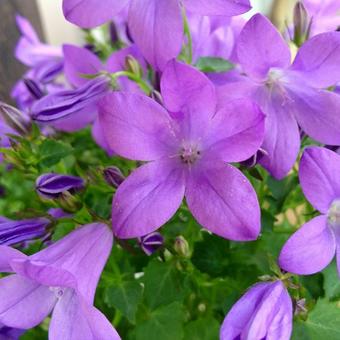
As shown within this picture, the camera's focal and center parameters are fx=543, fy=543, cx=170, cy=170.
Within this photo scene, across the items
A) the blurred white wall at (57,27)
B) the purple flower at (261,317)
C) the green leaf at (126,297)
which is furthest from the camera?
the blurred white wall at (57,27)

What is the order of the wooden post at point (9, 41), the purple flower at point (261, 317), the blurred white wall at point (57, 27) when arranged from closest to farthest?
1. the purple flower at point (261, 317)
2. the wooden post at point (9, 41)
3. the blurred white wall at point (57, 27)

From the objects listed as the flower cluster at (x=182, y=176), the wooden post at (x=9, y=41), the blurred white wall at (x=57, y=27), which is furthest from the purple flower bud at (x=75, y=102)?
the blurred white wall at (x=57, y=27)

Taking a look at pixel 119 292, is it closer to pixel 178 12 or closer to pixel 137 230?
pixel 137 230

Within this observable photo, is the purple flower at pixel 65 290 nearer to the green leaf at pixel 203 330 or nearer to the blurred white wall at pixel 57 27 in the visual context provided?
the green leaf at pixel 203 330

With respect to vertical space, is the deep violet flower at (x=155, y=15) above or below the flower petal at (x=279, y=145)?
above

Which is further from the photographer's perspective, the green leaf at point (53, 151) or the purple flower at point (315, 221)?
the green leaf at point (53, 151)

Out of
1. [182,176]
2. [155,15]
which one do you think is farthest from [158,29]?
[182,176]

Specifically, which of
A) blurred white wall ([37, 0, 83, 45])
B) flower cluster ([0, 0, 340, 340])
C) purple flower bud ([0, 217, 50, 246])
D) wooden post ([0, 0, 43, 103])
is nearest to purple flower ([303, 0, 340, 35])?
flower cluster ([0, 0, 340, 340])
